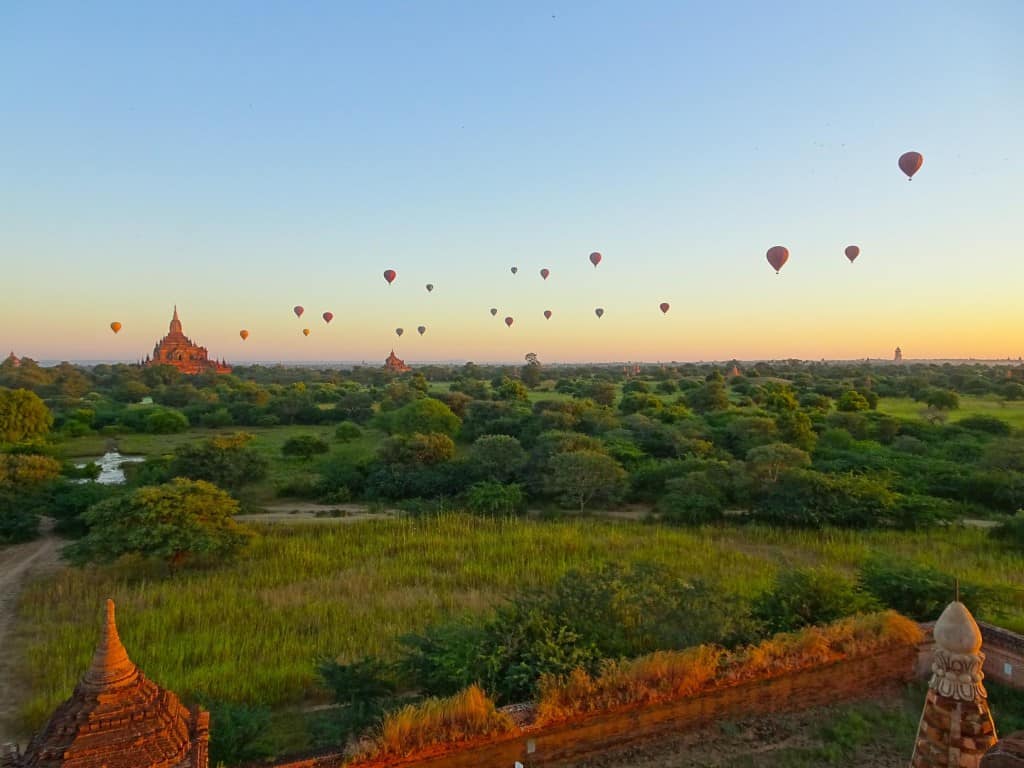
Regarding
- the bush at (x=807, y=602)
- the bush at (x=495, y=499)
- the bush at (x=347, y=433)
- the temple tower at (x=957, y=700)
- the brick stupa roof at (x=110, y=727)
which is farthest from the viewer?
the bush at (x=347, y=433)

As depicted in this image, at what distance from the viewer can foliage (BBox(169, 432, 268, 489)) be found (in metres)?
25.3

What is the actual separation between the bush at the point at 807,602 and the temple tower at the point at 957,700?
717cm

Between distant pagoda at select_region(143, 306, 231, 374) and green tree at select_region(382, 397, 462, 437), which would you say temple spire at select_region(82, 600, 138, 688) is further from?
distant pagoda at select_region(143, 306, 231, 374)

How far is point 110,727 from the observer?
16.0 ft

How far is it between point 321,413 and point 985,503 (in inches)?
1694

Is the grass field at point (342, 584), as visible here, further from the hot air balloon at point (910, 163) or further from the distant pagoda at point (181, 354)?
the distant pagoda at point (181, 354)

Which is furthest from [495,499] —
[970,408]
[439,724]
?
[970,408]

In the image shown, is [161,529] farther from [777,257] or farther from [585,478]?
[777,257]

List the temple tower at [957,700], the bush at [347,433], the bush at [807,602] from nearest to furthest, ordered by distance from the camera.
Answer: the temple tower at [957,700] < the bush at [807,602] < the bush at [347,433]

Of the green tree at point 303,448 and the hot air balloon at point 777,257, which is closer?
the hot air balloon at point 777,257

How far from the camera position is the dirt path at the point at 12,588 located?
9.59 metres

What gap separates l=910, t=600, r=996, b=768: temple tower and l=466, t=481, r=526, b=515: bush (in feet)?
61.5

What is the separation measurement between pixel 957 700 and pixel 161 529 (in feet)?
54.8

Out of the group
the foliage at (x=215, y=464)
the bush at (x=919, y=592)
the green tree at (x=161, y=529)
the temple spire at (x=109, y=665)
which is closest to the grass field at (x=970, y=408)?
the bush at (x=919, y=592)
